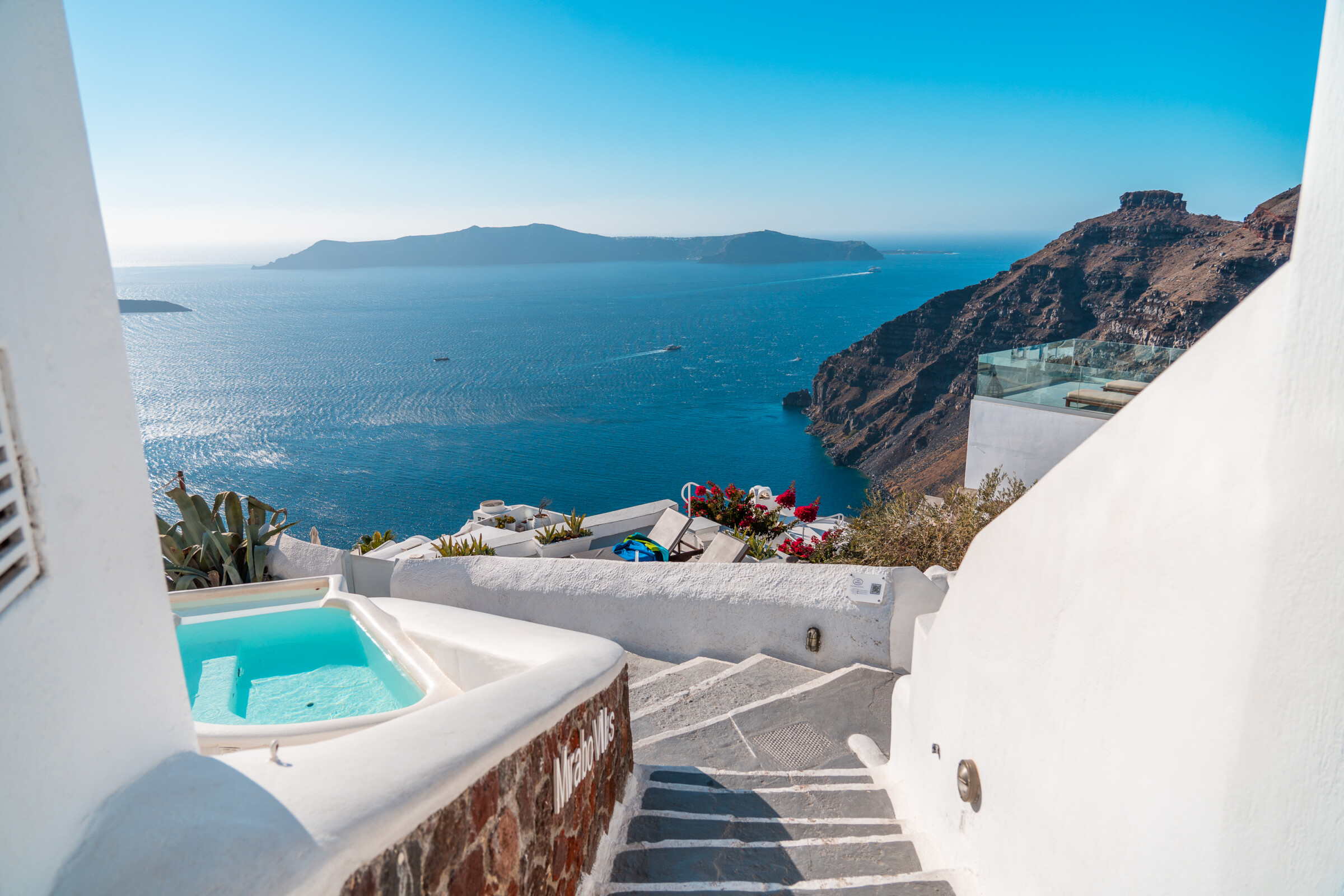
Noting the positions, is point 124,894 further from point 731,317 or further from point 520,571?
point 731,317

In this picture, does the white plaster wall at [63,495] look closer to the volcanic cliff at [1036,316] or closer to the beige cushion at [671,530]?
the beige cushion at [671,530]

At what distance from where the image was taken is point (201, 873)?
1777mm

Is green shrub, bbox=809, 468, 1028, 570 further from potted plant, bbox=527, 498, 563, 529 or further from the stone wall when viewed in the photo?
potted plant, bbox=527, 498, 563, 529

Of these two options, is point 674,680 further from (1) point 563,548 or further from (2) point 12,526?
(2) point 12,526

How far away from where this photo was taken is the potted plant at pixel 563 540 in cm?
1041

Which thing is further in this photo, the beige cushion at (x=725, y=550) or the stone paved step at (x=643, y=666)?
the beige cushion at (x=725, y=550)

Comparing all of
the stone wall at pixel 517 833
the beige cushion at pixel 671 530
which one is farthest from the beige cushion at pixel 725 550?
the stone wall at pixel 517 833

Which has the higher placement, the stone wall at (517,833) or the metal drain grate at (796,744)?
the stone wall at (517,833)

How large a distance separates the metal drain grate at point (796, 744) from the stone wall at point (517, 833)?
1472 millimetres

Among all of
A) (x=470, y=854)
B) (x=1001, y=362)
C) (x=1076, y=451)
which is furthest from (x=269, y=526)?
(x=1001, y=362)

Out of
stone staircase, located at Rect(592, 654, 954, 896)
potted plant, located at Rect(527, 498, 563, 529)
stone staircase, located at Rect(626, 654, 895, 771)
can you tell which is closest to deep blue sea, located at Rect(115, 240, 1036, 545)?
potted plant, located at Rect(527, 498, 563, 529)

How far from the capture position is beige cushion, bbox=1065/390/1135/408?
1053cm

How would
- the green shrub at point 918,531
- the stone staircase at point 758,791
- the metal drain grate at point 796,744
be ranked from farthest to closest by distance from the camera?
1. the green shrub at point 918,531
2. the metal drain grate at point 796,744
3. the stone staircase at point 758,791

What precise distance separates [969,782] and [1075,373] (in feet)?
30.9
